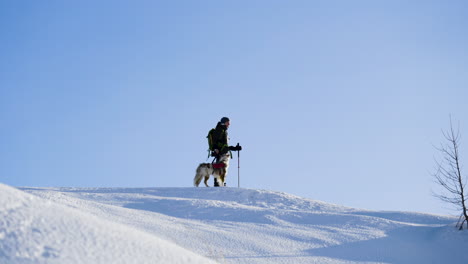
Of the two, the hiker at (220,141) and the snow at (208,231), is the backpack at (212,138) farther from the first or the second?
the snow at (208,231)

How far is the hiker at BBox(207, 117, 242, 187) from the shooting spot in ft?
43.3

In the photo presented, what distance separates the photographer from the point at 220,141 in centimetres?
1333

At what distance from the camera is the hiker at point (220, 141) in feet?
43.3

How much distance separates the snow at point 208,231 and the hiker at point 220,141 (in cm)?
209

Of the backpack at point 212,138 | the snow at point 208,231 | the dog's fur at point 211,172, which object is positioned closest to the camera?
the snow at point 208,231

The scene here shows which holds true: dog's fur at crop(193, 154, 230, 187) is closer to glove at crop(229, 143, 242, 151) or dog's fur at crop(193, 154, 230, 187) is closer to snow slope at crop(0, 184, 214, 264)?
glove at crop(229, 143, 242, 151)

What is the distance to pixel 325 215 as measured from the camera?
8766 mm

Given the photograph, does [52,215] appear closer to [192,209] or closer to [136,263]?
[136,263]

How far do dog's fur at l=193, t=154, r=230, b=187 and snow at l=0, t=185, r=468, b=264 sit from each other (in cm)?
176

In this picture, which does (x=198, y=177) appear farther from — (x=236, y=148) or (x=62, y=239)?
(x=62, y=239)

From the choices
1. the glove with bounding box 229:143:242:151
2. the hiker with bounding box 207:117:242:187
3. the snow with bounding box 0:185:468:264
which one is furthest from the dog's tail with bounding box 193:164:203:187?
the snow with bounding box 0:185:468:264

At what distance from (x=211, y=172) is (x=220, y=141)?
95 centimetres

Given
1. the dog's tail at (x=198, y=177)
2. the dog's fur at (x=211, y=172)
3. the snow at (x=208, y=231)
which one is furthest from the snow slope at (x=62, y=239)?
the dog's tail at (x=198, y=177)

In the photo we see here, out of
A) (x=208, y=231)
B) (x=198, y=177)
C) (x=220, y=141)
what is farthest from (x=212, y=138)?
(x=208, y=231)
